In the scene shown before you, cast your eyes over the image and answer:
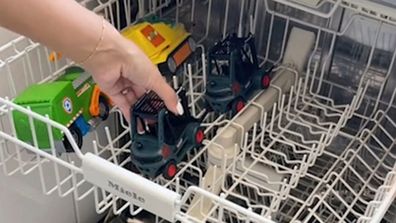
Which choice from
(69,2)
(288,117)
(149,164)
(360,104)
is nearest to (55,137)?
(149,164)

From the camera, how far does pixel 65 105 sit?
0.93m

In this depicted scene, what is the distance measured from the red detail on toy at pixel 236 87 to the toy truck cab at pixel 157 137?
0.10 metres

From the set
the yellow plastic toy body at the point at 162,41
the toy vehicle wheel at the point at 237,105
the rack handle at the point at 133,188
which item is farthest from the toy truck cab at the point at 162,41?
the rack handle at the point at 133,188

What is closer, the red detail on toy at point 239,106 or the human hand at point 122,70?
the human hand at point 122,70

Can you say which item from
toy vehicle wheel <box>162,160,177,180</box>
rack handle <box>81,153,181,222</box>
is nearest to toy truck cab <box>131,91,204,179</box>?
toy vehicle wheel <box>162,160,177,180</box>

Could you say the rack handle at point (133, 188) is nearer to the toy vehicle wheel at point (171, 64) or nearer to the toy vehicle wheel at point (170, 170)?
the toy vehicle wheel at point (170, 170)

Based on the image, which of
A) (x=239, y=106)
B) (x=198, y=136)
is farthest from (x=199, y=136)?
(x=239, y=106)

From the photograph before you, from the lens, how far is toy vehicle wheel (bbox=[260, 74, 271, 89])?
1.04 metres

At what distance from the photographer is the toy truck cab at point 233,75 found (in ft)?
3.29

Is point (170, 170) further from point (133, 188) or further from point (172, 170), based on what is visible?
point (133, 188)

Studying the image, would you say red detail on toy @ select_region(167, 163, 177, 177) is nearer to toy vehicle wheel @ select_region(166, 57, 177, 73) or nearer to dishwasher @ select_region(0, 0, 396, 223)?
dishwasher @ select_region(0, 0, 396, 223)

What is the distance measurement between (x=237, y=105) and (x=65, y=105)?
0.25m

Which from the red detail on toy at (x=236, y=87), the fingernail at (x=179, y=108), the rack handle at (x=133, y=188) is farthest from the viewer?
the red detail on toy at (x=236, y=87)

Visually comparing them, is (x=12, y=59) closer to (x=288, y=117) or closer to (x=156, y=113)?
(x=156, y=113)
